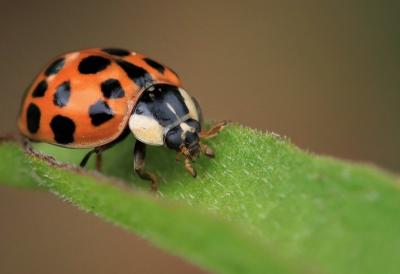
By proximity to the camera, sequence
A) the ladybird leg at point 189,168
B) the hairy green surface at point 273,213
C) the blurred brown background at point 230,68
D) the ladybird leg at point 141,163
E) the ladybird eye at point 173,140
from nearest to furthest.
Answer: the hairy green surface at point 273,213, the ladybird leg at point 189,168, the ladybird leg at point 141,163, the ladybird eye at point 173,140, the blurred brown background at point 230,68

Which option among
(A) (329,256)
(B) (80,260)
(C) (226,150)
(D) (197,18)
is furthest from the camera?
(D) (197,18)

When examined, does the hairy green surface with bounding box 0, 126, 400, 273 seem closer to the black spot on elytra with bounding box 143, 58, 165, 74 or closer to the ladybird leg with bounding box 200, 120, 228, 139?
the ladybird leg with bounding box 200, 120, 228, 139

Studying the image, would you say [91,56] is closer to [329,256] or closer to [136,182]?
[136,182]

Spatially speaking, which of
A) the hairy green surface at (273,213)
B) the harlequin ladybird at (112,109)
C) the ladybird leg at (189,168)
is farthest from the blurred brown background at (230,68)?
the hairy green surface at (273,213)

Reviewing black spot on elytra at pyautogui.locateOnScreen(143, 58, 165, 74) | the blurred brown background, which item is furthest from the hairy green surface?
the blurred brown background

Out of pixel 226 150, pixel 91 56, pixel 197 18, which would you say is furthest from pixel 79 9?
pixel 226 150

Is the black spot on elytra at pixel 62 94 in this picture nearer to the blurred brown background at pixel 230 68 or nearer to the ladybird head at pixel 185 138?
the ladybird head at pixel 185 138

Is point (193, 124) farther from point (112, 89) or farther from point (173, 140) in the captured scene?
point (112, 89)
